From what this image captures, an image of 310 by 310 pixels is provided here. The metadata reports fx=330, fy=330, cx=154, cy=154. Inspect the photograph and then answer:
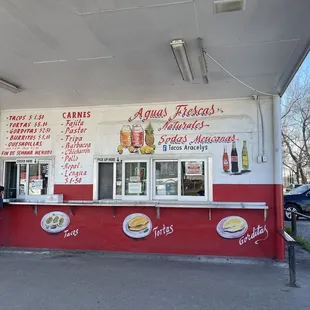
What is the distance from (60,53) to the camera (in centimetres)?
441

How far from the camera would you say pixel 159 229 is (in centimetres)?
671

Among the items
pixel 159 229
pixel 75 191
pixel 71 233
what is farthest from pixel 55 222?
pixel 159 229

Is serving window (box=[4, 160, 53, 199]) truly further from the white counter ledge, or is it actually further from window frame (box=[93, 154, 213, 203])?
window frame (box=[93, 154, 213, 203])

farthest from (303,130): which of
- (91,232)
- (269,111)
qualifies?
(91,232)

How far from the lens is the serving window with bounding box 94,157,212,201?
6.67 meters

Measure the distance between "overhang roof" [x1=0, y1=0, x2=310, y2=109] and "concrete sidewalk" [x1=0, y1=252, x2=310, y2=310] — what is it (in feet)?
10.5

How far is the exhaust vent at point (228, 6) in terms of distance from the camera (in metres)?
3.17

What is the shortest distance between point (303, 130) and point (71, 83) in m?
21.9

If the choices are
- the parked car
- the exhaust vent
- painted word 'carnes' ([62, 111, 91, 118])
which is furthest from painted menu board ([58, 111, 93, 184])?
the parked car

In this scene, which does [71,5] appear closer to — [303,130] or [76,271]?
[76,271]

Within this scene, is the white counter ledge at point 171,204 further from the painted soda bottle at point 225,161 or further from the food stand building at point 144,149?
the painted soda bottle at point 225,161

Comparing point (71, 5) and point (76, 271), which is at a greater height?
point (71, 5)

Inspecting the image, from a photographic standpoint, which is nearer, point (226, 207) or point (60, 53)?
point (60, 53)

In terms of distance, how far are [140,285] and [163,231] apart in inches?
71.7
